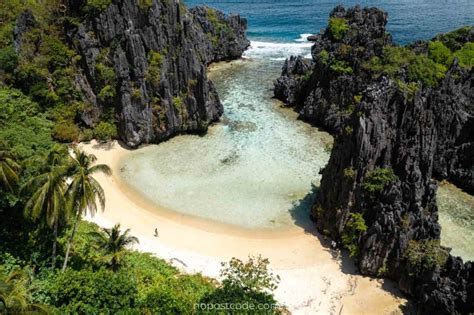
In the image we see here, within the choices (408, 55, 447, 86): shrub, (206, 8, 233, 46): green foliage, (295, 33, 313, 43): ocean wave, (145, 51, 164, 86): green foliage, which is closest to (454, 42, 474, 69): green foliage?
(408, 55, 447, 86): shrub

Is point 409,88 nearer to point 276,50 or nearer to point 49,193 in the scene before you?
point 49,193

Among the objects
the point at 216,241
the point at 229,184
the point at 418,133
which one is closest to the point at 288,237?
the point at 216,241

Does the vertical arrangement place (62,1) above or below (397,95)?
above

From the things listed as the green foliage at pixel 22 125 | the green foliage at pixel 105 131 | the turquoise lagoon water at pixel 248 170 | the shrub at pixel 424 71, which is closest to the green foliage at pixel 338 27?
the shrub at pixel 424 71

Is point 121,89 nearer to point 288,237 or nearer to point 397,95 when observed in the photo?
point 288,237

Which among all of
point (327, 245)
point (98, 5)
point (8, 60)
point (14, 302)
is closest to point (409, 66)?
point (327, 245)
